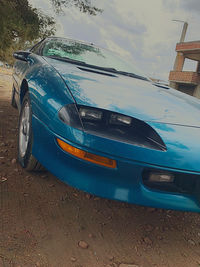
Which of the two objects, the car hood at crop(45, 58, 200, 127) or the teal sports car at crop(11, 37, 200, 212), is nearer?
the teal sports car at crop(11, 37, 200, 212)

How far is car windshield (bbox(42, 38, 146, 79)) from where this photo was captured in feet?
8.29

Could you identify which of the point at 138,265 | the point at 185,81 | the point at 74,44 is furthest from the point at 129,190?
the point at 185,81

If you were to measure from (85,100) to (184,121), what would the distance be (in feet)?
2.21

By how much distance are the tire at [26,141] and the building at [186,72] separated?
14481 millimetres

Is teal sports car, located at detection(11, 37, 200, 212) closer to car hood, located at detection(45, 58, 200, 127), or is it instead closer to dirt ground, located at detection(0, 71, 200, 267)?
car hood, located at detection(45, 58, 200, 127)

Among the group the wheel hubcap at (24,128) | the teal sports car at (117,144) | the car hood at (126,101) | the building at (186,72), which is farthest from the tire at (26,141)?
the building at (186,72)

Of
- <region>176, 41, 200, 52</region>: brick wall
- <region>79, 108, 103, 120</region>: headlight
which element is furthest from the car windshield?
<region>176, 41, 200, 52</region>: brick wall

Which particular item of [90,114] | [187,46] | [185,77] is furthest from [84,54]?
[185,77]

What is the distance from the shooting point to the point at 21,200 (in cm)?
171

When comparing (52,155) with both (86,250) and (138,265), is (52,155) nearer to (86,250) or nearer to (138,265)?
(86,250)

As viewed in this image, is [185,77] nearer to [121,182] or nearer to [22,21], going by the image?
[22,21]

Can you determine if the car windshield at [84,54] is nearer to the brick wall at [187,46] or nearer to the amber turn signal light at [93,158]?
the amber turn signal light at [93,158]

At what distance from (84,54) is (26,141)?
4.01ft

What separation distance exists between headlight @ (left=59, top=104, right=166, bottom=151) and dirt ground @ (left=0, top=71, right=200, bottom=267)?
687mm
